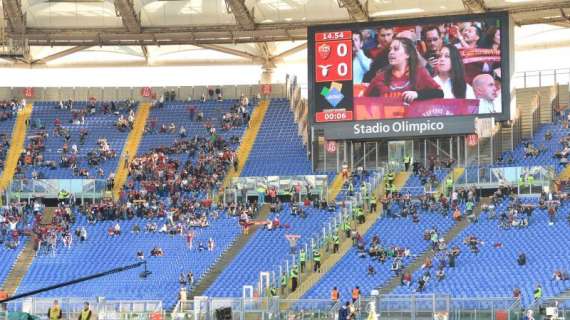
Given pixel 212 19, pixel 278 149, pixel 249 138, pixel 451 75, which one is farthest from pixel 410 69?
pixel 212 19

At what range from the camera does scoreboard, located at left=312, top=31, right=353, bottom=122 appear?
65.8 m

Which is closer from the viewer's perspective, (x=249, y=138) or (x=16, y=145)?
(x=249, y=138)

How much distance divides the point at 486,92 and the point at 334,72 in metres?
7.38

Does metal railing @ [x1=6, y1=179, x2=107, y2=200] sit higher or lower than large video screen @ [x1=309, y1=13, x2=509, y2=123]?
lower

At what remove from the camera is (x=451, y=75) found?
64125 mm

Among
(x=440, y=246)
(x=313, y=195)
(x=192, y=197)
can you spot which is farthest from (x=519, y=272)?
(x=192, y=197)

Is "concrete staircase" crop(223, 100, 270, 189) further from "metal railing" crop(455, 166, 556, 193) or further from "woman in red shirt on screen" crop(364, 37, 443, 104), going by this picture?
"metal railing" crop(455, 166, 556, 193)

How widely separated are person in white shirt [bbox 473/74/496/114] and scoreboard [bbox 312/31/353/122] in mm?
6142

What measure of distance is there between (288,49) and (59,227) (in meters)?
20.3

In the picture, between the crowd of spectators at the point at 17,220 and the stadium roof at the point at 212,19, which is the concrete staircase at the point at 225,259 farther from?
the stadium roof at the point at 212,19

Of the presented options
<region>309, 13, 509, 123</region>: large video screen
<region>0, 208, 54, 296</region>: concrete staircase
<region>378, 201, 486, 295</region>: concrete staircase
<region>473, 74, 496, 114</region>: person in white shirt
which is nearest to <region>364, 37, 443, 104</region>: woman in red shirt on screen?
<region>309, 13, 509, 123</region>: large video screen

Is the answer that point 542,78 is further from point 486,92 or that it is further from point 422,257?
point 422,257

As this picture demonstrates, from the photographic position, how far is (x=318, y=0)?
71.1 metres

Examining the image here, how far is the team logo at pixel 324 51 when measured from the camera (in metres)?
66.1
